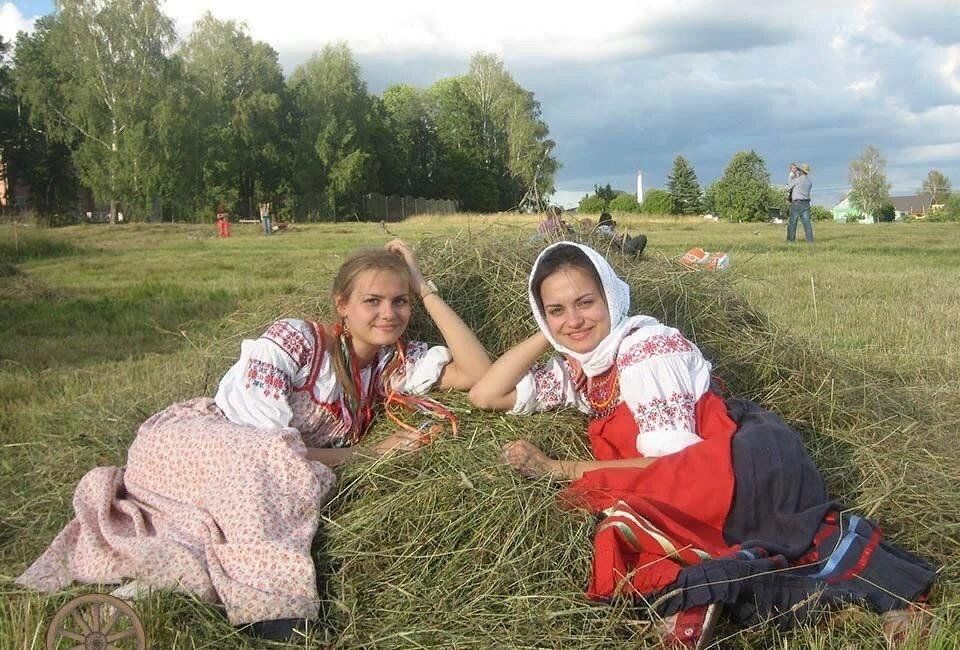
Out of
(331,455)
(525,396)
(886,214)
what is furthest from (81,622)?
(886,214)

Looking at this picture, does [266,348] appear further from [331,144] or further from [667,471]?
[331,144]

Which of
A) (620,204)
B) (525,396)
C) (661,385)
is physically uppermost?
(620,204)

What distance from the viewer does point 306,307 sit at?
14.1 ft

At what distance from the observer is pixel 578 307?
9.92 feet

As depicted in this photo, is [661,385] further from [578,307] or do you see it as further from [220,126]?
[220,126]

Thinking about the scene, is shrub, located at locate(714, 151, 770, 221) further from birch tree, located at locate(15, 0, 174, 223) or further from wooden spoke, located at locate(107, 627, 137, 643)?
wooden spoke, located at locate(107, 627, 137, 643)

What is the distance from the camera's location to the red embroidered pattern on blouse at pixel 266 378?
3.06 meters

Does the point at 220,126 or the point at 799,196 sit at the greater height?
the point at 220,126

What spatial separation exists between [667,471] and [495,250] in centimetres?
201

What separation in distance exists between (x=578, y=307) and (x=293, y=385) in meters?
1.08

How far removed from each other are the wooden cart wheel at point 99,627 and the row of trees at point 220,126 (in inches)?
1100

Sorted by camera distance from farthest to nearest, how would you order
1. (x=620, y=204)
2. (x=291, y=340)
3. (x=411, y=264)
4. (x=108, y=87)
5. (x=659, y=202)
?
(x=659, y=202) → (x=108, y=87) → (x=620, y=204) → (x=411, y=264) → (x=291, y=340)

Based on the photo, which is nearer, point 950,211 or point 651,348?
point 651,348

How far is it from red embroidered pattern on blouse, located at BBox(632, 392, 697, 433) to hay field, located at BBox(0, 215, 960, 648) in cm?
38
